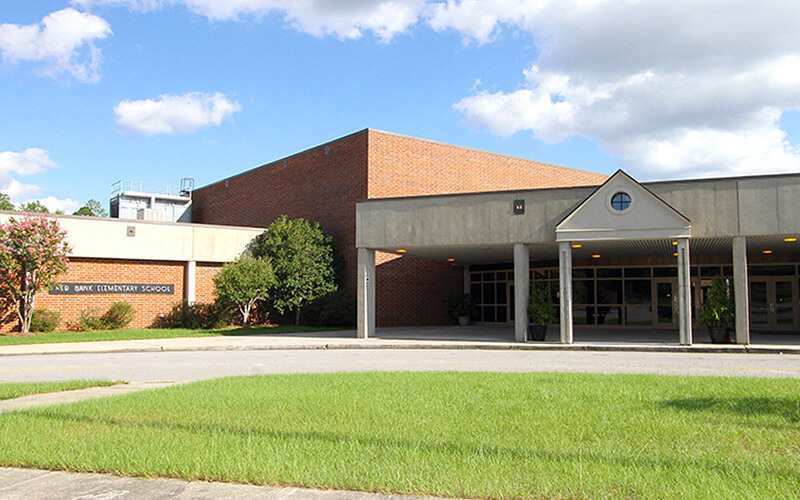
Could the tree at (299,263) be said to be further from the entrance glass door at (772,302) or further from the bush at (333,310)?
the entrance glass door at (772,302)

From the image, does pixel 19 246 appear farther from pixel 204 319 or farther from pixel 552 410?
pixel 552 410

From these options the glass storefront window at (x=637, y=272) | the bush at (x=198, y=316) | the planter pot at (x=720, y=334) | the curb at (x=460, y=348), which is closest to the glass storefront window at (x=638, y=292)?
the glass storefront window at (x=637, y=272)

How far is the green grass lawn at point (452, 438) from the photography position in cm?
547

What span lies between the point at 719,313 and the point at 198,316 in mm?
21000

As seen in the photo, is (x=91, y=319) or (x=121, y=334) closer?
(x=121, y=334)

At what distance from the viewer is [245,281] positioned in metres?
28.6

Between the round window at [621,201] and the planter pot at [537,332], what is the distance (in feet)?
14.9

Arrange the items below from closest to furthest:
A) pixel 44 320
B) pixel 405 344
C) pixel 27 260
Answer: pixel 405 344
pixel 27 260
pixel 44 320

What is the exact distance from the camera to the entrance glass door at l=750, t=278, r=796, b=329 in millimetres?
26812

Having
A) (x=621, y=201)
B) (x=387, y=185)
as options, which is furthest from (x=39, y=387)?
(x=387, y=185)

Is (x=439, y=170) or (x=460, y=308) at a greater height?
(x=439, y=170)

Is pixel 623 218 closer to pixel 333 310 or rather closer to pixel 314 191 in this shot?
pixel 333 310

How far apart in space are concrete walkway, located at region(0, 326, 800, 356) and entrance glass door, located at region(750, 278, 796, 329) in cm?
310

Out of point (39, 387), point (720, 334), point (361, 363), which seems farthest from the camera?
point (720, 334)
